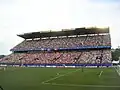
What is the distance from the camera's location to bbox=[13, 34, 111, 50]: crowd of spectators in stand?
74.9 metres

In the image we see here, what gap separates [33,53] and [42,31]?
932 centimetres

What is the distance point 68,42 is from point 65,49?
3592mm

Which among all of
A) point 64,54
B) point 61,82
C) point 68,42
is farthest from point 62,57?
point 61,82

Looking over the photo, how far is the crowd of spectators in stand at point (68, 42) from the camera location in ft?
246

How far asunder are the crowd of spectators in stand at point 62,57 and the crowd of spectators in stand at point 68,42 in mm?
2975

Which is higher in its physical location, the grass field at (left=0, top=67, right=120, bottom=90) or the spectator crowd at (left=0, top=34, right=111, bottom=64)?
the spectator crowd at (left=0, top=34, right=111, bottom=64)

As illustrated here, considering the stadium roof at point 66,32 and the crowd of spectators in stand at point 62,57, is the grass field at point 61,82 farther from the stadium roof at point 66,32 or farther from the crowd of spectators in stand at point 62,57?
the stadium roof at point 66,32

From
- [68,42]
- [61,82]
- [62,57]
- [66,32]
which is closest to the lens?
[61,82]

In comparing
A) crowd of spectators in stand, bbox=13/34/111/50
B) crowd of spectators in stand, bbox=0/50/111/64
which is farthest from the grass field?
crowd of spectators in stand, bbox=13/34/111/50

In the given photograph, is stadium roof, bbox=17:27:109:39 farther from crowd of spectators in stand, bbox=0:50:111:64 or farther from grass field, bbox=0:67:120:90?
grass field, bbox=0:67:120:90

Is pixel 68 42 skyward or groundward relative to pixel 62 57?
skyward

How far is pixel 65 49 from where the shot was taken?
78.8 m

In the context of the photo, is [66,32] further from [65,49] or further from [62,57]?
[62,57]

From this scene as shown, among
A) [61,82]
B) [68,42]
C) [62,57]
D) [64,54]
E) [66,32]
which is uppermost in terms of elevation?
[66,32]
